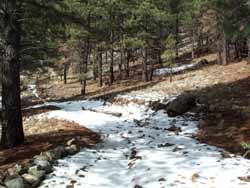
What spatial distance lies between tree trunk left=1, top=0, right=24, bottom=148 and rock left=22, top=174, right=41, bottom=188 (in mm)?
3575

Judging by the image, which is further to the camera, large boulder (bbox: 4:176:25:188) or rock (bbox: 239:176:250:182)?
rock (bbox: 239:176:250:182)

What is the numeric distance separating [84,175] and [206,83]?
1789 centimetres

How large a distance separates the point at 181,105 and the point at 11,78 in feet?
26.0

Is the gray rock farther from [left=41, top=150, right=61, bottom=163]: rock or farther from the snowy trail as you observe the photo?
the snowy trail

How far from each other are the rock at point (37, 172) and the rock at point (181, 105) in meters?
8.71

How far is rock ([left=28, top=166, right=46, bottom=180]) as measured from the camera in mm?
8828

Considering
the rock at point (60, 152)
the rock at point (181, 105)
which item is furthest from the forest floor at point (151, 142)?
the rock at point (181, 105)

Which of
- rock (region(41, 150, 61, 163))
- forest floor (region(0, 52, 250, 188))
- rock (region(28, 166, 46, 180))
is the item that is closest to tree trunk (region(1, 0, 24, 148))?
forest floor (region(0, 52, 250, 188))

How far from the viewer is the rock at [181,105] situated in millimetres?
16969

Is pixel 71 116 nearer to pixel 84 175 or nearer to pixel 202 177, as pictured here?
pixel 84 175

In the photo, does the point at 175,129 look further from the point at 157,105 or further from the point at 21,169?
the point at 21,169

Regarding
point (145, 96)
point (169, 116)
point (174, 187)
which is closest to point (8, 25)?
point (174, 187)

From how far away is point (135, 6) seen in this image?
32750 mm

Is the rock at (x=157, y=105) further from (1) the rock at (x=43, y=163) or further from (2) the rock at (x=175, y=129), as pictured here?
(1) the rock at (x=43, y=163)
